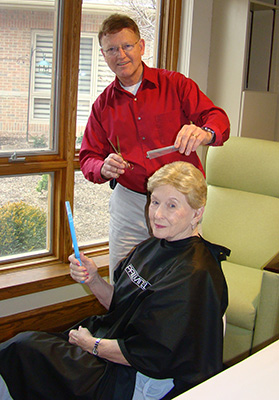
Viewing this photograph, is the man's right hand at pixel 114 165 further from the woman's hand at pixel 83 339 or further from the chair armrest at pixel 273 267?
the chair armrest at pixel 273 267

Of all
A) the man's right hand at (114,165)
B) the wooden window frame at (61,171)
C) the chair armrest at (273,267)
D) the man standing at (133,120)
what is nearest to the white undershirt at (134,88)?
the man standing at (133,120)

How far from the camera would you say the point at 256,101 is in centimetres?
329

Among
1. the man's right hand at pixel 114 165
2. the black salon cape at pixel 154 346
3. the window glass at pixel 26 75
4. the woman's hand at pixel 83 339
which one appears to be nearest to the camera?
the black salon cape at pixel 154 346

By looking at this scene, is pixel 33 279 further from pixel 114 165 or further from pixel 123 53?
pixel 123 53

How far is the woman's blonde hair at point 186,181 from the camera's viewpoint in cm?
159

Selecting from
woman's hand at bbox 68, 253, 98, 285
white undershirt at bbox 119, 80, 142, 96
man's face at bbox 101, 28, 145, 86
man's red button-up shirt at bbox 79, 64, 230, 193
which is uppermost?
man's face at bbox 101, 28, 145, 86

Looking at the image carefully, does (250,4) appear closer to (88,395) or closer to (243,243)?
(243,243)

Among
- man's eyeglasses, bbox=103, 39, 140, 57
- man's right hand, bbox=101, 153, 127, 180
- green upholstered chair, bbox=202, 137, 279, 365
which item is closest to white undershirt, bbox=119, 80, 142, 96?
man's eyeglasses, bbox=103, 39, 140, 57

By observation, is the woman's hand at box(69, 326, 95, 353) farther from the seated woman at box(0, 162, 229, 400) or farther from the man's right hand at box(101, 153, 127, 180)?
the man's right hand at box(101, 153, 127, 180)

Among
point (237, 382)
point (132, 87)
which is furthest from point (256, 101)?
point (237, 382)

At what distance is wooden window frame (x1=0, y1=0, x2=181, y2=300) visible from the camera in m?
2.58

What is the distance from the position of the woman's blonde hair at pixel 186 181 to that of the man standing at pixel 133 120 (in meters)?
0.41

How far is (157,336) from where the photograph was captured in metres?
1.47

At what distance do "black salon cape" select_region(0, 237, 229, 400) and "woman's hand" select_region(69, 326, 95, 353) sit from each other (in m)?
0.02
